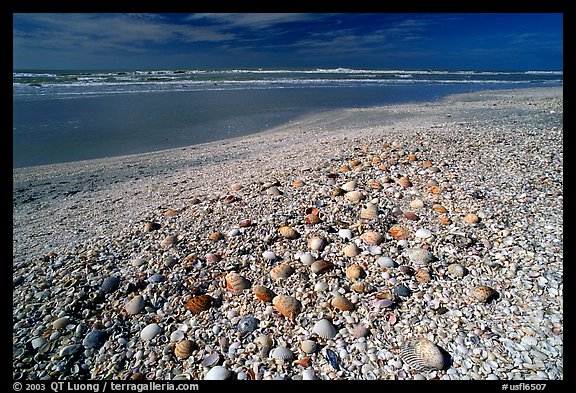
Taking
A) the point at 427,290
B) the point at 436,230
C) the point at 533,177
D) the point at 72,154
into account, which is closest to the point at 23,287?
the point at 427,290

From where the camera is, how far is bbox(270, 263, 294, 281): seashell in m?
2.11

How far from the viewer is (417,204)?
281cm

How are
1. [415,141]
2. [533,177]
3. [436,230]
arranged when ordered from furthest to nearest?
[415,141], [533,177], [436,230]

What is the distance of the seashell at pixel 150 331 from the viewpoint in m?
1.73

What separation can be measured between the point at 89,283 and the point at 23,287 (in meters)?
0.46

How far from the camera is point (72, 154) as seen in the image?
6.52 metres

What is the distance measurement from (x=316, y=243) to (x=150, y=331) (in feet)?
4.14

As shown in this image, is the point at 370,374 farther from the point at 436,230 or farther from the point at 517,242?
the point at 517,242

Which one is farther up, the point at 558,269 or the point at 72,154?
the point at 72,154

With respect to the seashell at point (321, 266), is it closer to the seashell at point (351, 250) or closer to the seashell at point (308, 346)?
the seashell at point (351, 250)

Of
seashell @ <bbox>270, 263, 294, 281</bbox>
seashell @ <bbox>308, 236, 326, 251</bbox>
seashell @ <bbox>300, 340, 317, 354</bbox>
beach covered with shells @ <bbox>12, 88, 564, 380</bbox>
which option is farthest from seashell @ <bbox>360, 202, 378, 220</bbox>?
seashell @ <bbox>300, 340, 317, 354</bbox>

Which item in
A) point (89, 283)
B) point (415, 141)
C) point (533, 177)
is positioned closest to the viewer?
point (89, 283)

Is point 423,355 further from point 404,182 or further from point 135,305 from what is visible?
point 404,182

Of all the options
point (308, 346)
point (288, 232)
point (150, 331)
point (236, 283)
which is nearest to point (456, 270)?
point (308, 346)
